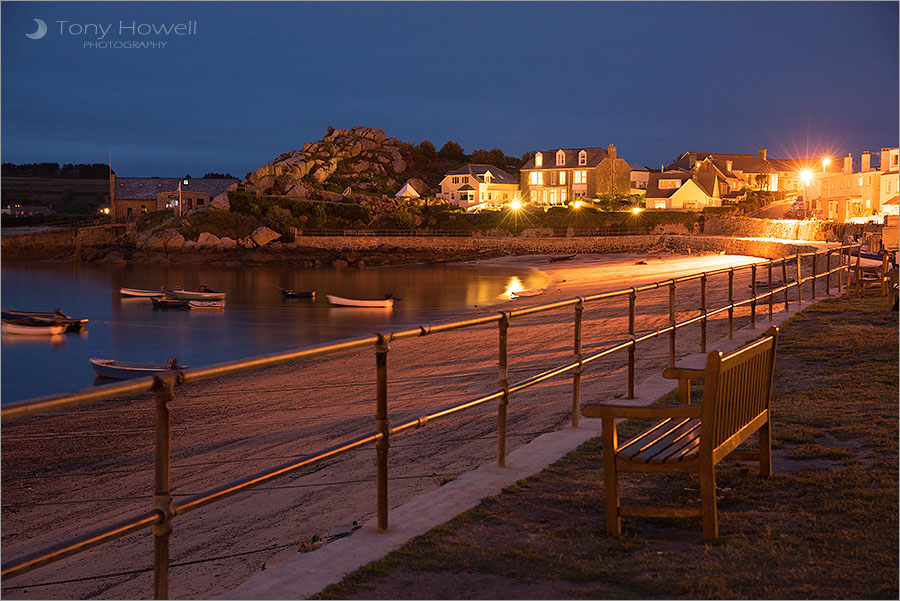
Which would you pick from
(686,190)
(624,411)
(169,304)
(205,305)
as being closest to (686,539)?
(624,411)

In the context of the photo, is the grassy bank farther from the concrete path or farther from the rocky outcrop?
the rocky outcrop

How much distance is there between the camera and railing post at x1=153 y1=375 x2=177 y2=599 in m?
3.23

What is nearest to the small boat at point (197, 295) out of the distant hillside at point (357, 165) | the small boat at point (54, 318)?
the small boat at point (54, 318)

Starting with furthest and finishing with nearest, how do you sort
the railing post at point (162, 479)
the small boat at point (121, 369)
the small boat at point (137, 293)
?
the small boat at point (137, 293) < the small boat at point (121, 369) < the railing post at point (162, 479)

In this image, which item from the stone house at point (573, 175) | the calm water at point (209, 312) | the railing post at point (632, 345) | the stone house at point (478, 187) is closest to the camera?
the railing post at point (632, 345)

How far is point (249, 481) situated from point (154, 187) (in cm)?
10276

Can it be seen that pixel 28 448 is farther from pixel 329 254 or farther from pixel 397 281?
pixel 329 254

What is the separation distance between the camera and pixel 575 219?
274ft

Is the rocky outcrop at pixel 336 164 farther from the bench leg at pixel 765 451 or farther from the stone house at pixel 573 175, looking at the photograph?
the bench leg at pixel 765 451

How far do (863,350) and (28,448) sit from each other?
1305cm

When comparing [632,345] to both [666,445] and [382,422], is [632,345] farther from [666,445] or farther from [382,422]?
[382,422]

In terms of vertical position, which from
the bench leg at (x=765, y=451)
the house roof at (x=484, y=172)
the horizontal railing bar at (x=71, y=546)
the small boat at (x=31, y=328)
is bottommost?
the small boat at (x=31, y=328)

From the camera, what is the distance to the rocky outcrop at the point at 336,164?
95.3 metres

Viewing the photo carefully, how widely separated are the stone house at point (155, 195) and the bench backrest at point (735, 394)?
94.2 meters
